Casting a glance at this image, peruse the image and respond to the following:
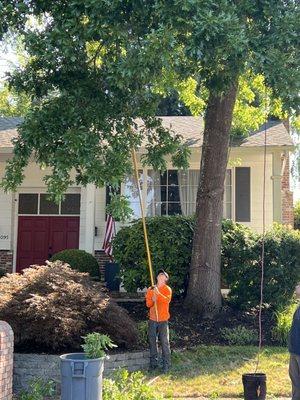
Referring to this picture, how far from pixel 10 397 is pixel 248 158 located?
10.6 m

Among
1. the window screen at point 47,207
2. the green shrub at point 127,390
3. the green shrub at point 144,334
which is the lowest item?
the green shrub at point 127,390

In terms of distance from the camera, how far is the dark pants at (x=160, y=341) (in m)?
8.80

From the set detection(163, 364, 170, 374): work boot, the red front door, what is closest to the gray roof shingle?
the red front door

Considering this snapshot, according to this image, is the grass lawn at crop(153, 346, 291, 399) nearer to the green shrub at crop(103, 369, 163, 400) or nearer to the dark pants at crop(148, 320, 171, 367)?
the dark pants at crop(148, 320, 171, 367)

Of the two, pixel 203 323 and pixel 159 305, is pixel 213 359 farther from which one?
pixel 203 323

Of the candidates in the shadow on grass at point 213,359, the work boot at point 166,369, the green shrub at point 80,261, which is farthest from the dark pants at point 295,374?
the green shrub at point 80,261

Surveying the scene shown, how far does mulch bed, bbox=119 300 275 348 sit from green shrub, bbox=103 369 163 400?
3044 millimetres

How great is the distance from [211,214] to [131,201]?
468cm

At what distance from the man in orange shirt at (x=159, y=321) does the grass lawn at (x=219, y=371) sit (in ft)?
1.06

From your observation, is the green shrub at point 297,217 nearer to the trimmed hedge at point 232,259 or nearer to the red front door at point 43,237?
the red front door at point 43,237

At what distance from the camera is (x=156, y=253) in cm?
1226

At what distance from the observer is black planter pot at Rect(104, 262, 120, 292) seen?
→ 49.5 feet

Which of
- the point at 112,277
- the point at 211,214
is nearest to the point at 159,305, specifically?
the point at 211,214

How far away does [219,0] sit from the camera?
784 cm
